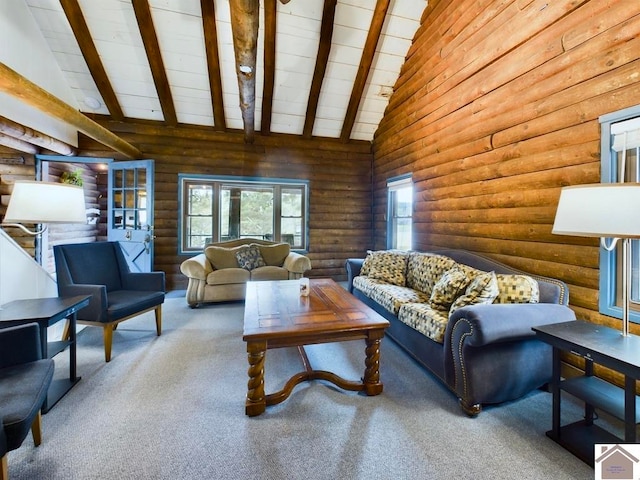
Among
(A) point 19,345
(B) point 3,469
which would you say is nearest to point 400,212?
(A) point 19,345

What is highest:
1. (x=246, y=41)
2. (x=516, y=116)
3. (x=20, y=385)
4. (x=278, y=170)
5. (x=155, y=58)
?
(x=155, y=58)

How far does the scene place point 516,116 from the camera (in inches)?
105

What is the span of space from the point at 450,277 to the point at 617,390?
3.82 feet

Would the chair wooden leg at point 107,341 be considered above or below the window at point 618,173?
below

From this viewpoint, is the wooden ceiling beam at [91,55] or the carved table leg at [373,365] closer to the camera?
the carved table leg at [373,365]

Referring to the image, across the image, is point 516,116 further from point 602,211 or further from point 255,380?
point 255,380

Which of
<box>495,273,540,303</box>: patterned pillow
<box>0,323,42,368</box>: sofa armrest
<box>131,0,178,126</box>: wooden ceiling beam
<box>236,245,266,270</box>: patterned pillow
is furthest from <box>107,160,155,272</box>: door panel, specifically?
<box>495,273,540,303</box>: patterned pillow

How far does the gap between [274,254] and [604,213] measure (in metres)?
4.06

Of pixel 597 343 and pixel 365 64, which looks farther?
pixel 365 64

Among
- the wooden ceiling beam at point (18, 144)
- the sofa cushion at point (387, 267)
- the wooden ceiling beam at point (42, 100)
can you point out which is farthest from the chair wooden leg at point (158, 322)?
the wooden ceiling beam at point (18, 144)

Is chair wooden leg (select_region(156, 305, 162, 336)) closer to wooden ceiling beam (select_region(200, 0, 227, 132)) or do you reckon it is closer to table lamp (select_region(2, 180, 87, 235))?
table lamp (select_region(2, 180, 87, 235))

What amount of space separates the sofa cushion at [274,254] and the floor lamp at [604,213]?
149 inches

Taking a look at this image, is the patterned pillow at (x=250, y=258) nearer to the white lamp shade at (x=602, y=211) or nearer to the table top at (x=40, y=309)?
the table top at (x=40, y=309)

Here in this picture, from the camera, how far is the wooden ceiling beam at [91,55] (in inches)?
136
